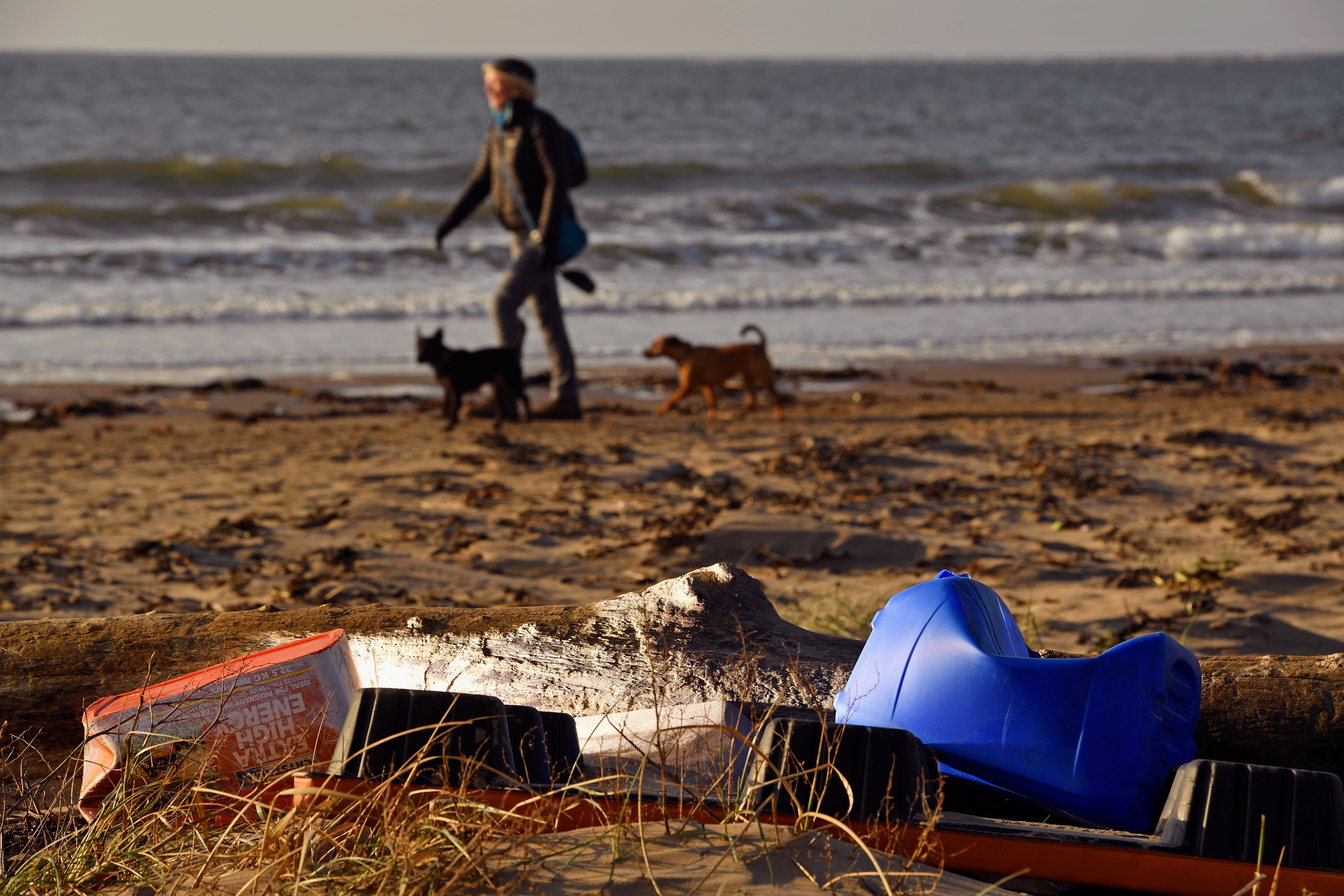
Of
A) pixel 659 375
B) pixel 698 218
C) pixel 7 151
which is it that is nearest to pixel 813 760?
pixel 659 375

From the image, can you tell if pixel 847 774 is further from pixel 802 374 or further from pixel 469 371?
pixel 802 374

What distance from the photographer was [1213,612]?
4.00m

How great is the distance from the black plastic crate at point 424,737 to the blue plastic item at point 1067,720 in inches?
26.3

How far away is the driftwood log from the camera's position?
2.13 m

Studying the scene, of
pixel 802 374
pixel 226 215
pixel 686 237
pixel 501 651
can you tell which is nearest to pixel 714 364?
pixel 802 374

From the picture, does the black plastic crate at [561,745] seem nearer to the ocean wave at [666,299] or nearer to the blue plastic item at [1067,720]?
the blue plastic item at [1067,720]

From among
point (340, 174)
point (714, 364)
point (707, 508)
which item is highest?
point (340, 174)

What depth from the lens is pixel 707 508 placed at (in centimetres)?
520

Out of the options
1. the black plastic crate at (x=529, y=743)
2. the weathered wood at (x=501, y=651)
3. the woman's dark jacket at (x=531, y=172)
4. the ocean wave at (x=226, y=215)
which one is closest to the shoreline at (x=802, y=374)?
the woman's dark jacket at (x=531, y=172)

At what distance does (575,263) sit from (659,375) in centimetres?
627

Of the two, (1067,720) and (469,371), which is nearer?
(1067,720)

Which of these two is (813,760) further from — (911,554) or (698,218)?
(698,218)

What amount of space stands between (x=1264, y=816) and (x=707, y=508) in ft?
12.4

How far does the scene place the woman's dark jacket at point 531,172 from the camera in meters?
6.75
